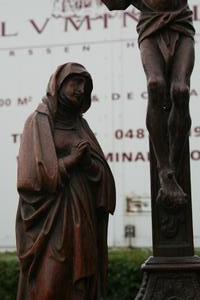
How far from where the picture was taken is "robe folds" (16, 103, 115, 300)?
6805 mm

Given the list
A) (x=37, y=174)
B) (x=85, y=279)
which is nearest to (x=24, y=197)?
(x=37, y=174)

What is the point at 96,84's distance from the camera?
653 inches

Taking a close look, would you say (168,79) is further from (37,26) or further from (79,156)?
(37,26)

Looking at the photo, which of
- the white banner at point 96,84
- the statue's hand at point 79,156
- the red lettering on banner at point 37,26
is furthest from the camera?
the red lettering on banner at point 37,26

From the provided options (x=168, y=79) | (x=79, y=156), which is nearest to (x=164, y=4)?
(x=168, y=79)

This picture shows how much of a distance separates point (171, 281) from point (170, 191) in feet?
2.56

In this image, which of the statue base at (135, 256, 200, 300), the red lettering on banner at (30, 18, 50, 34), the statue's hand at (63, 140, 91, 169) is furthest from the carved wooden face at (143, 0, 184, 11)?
the red lettering on banner at (30, 18, 50, 34)

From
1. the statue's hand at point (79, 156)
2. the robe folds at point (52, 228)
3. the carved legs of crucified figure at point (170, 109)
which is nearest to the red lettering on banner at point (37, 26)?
the carved legs of crucified figure at point (170, 109)

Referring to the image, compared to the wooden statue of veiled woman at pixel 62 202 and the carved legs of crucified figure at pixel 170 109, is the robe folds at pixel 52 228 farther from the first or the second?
the carved legs of crucified figure at pixel 170 109

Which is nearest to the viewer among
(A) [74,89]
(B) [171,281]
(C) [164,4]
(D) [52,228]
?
(D) [52,228]

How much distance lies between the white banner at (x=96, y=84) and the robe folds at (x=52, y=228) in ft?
28.4

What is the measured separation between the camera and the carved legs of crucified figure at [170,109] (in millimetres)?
7293

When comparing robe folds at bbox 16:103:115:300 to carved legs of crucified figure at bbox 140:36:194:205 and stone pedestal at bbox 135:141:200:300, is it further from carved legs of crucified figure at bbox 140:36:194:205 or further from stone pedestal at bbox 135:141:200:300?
carved legs of crucified figure at bbox 140:36:194:205

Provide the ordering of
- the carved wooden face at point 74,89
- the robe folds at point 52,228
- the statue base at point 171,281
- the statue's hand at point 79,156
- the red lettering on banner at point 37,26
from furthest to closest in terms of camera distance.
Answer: the red lettering on banner at point 37,26 < the carved wooden face at point 74,89 < the statue base at point 171,281 < the statue's hand at point 79,156 < the robe folds at point 52,228
